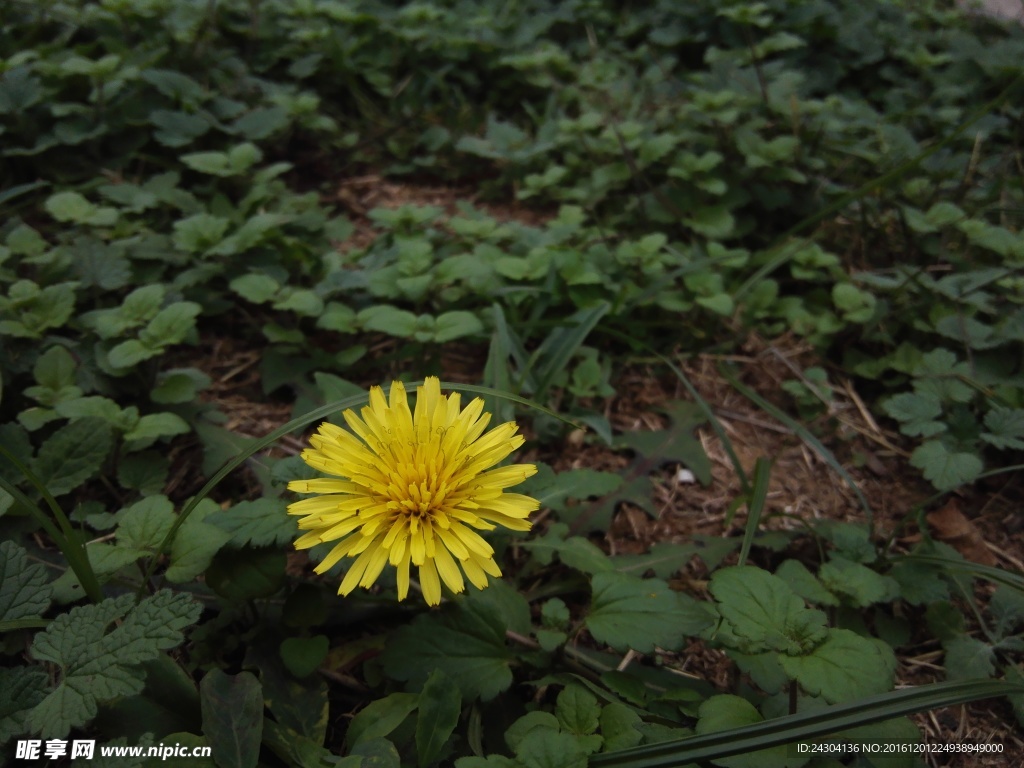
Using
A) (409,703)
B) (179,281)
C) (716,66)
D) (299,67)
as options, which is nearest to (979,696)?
(409,703)

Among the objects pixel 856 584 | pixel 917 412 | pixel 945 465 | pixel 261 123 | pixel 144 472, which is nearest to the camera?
pixel 856 584

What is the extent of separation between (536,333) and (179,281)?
1203 millimetres

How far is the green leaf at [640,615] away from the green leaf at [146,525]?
3.07 ft

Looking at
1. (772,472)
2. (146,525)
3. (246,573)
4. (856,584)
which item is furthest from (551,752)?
(772,472)

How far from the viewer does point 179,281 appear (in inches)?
87.1

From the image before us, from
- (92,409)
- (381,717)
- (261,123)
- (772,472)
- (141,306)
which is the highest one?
(261,123)

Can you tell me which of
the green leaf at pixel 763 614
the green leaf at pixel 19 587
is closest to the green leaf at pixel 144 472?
the green leaf at pixel 19 587

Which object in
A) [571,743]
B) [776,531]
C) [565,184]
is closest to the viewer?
[571,743]

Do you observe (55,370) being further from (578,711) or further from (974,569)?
(974,569)

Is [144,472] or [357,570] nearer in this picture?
[357,570]

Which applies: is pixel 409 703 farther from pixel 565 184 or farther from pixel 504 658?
pixel 565 184

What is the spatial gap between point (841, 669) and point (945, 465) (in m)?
0.92

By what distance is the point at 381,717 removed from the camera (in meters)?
1.39

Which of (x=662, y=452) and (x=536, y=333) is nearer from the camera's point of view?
(x=662, y=452)
